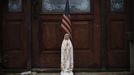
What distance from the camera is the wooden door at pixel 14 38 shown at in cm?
845

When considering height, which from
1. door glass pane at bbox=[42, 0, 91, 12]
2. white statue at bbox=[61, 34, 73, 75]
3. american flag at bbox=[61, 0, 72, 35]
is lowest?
white statue at bbox=[61, 34, 73, 75]

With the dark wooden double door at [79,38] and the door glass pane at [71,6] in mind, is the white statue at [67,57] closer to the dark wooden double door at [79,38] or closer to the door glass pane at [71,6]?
the dark wooden double door at [79,38]

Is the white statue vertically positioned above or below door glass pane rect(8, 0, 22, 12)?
below

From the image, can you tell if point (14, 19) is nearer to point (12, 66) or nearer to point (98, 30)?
point (12, 66)

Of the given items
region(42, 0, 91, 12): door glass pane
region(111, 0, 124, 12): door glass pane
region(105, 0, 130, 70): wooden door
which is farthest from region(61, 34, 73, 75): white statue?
region(111, 0, 124, 12): door glass pane

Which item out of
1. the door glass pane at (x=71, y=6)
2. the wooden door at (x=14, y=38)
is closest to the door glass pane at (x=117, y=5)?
the door glass pane at (x=71, y=6)

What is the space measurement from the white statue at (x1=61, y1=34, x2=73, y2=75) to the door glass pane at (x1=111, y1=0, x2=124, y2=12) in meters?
1.33

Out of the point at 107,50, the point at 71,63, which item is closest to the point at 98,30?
the point at 107,50

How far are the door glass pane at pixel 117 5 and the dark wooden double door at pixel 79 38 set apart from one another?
93 millimetres

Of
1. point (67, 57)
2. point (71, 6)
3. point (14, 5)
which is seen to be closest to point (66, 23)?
point (67, 57)

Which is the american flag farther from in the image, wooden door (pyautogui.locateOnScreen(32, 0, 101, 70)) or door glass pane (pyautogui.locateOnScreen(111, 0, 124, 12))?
door glass pane (pyautogui.locateOnScreen(111, 0, 124, 12))

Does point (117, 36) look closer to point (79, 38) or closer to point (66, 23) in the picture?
point (79, 38)

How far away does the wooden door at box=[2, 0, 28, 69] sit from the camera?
333 inches

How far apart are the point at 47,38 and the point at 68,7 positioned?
850mm
